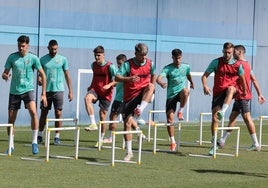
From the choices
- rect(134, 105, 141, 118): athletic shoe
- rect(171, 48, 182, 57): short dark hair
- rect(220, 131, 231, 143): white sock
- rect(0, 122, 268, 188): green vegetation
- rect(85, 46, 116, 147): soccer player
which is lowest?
rect(0, 122, 268, 188): green vegetation

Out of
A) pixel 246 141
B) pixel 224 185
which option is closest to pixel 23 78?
pixel 224 185

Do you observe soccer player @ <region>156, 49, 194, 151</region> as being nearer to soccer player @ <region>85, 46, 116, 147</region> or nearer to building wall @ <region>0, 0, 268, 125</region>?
soccer player @ <region>85, 46, 116, 147</region>

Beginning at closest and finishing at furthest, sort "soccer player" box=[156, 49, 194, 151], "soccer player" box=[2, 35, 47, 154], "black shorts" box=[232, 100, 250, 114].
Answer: "soccer player" box=[2, 35, 47, 154]
"soccer player" box=[156, 49, 194, 151]
"black shorts" box=[232, 100, 250, 114]

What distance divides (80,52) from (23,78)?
10.4 metres

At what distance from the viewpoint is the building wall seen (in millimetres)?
27078

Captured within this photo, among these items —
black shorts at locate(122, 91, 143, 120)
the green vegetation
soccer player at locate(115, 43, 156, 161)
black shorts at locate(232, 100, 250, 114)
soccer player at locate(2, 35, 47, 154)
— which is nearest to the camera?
the green vegetation

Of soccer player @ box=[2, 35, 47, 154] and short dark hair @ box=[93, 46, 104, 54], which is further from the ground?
short dark hair @ box=[93, 46, 104, 54]

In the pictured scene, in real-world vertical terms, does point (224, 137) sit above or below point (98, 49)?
below

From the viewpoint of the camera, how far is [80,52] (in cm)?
2870

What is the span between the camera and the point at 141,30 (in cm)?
3041

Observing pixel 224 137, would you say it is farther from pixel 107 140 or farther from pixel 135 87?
pixel 135 87

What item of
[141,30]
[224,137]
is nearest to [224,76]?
[224,137]

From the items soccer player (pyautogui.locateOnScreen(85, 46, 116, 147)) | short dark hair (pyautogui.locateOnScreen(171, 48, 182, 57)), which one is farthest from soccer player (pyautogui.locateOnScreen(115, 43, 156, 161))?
soccer player (pyautogui.locateOnScreen(85, 46, 116, 147))

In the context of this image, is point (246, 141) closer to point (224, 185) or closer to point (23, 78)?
point (23, 78)
